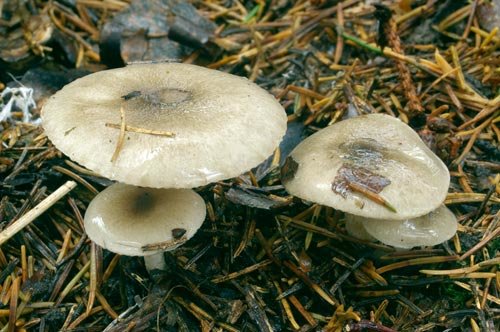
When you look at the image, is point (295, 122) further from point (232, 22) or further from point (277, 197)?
point (232, 22)

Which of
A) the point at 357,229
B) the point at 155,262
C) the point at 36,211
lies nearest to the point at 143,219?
the point at 155,262

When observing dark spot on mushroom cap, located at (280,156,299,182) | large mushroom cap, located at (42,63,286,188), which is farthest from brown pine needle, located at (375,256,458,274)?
large mushroom cap, located at (42,63,286,188)

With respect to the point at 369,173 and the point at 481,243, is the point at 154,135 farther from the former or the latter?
the point at 481,243

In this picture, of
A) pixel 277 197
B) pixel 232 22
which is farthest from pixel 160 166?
pixel 232 22

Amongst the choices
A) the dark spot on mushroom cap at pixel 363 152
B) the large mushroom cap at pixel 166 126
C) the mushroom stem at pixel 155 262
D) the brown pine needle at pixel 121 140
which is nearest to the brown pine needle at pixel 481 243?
the dark spot on mushroom cap at pixel 363 152

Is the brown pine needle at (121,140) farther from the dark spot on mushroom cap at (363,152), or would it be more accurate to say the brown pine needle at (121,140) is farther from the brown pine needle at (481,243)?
the brown pine needle at (481,243)

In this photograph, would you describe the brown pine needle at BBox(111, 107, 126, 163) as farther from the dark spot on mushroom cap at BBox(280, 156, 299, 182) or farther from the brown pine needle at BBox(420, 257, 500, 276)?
the brown pine needle at BBox(420, 257, 500, 276)

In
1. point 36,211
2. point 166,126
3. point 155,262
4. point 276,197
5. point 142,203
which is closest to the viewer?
point 166,126

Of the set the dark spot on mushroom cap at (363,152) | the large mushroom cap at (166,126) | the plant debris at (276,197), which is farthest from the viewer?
the plant debris at (276,197)
